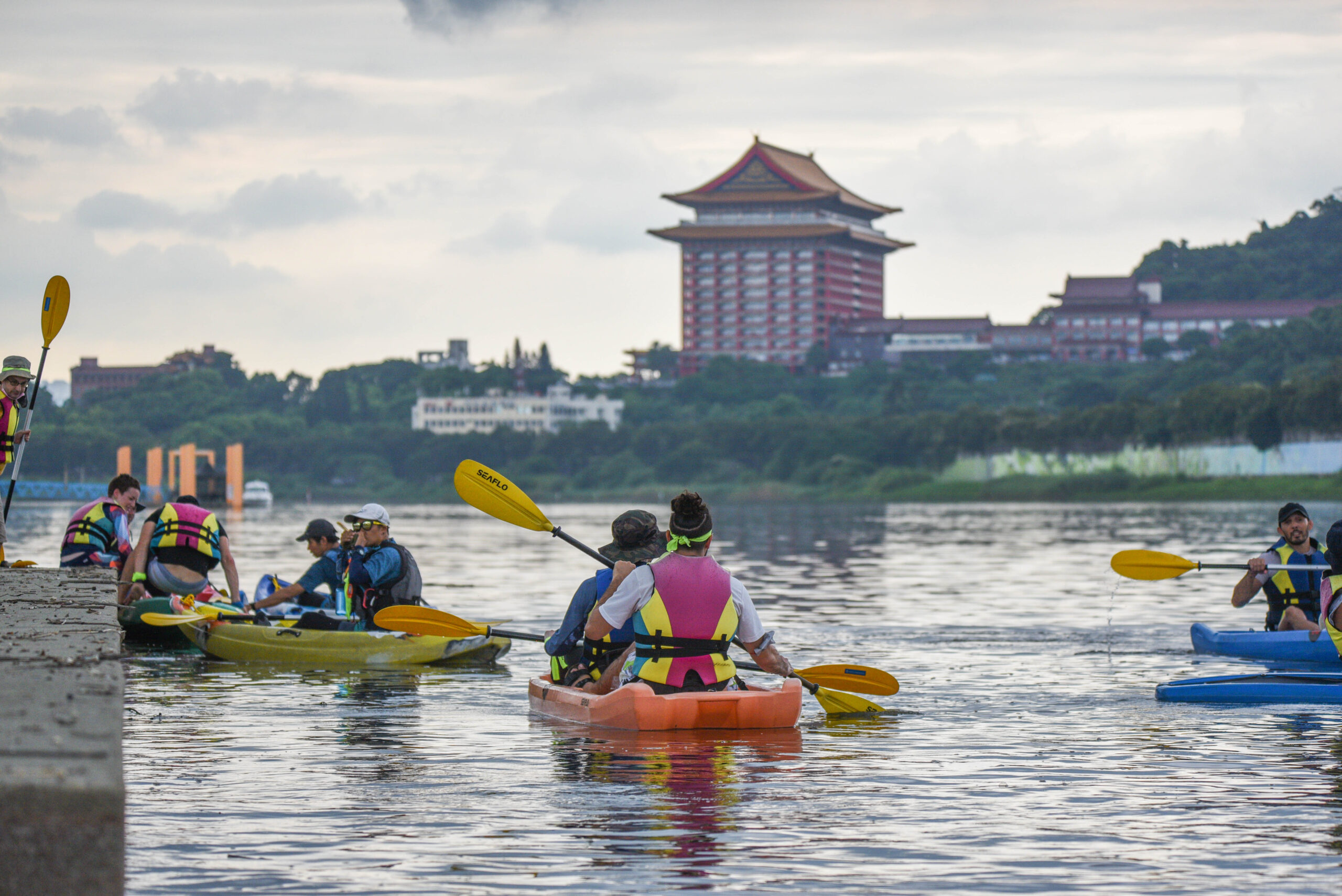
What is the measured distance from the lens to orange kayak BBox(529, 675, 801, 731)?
9.62 m

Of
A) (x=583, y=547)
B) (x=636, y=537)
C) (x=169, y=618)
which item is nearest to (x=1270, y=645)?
(x=583, y=547)

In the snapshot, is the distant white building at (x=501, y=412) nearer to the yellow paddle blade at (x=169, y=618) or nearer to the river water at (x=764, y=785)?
the river water at (x=764, y=785)

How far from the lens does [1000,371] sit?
146375 millimetres

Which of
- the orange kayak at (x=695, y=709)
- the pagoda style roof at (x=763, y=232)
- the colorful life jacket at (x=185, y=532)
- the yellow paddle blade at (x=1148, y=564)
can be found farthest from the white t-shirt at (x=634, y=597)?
the pagoda style roof at (x=763, y=232)

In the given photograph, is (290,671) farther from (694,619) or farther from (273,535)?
(273,535)

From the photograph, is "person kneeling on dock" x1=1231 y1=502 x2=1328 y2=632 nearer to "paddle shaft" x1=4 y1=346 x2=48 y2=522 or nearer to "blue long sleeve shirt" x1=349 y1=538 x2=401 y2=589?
"blue long sleeve shirt" x1=349 y1=538 x2=401 y2=589

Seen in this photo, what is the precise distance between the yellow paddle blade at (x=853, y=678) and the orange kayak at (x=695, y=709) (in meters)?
1.19

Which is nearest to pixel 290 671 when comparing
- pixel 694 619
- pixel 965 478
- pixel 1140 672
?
pixel 694 619

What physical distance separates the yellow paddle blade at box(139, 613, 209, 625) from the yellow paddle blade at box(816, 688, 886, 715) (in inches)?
241

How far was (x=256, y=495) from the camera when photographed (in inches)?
4609

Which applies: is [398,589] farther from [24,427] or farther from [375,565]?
[24,427]

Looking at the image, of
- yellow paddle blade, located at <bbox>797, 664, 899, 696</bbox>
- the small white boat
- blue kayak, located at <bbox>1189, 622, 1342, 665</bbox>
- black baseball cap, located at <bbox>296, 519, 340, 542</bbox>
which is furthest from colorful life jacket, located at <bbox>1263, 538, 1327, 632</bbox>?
the small white boat

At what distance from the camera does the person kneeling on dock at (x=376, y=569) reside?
1352 cm

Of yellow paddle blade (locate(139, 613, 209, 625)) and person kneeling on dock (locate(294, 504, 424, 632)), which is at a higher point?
person kneeling on dock (locate(294, 504, 424, 632))
